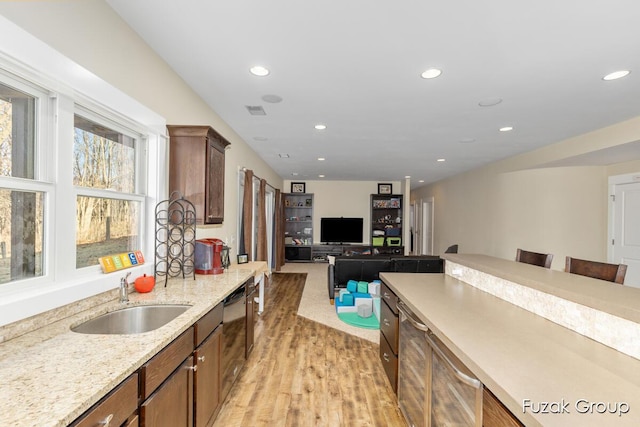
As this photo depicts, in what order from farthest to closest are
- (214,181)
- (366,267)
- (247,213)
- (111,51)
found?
(366,267), (247,213), (214,181), (111,51)

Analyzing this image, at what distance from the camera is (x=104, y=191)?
6.77 feet

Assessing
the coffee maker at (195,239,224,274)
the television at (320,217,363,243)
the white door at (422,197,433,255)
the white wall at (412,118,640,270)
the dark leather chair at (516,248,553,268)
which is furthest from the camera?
the white door at (422,197,433,255)

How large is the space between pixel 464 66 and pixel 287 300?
4308mm

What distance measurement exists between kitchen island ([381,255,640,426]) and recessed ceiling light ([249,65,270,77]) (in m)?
2.11

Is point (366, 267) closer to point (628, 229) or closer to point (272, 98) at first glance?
point (272, 98)

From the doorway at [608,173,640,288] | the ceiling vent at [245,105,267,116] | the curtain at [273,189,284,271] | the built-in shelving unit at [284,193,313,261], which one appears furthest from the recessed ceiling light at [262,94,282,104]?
the built-in shelving unit at [284,193,313,261]

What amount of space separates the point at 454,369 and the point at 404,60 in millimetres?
2130

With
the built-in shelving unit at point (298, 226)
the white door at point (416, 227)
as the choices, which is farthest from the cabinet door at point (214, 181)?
the white door at point (416, 227)

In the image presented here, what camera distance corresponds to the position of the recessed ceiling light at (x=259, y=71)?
2482 mm

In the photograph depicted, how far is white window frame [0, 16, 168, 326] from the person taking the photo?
137cm

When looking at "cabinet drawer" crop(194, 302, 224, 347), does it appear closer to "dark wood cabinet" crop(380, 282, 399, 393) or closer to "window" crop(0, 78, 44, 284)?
"window" crop(0, 78, 44, 284)

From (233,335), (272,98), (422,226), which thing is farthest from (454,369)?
(422,226)

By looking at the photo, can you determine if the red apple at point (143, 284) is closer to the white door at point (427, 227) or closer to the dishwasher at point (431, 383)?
the dishwasher at point (431, 383)

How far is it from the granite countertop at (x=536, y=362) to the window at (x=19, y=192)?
6.83 feet
